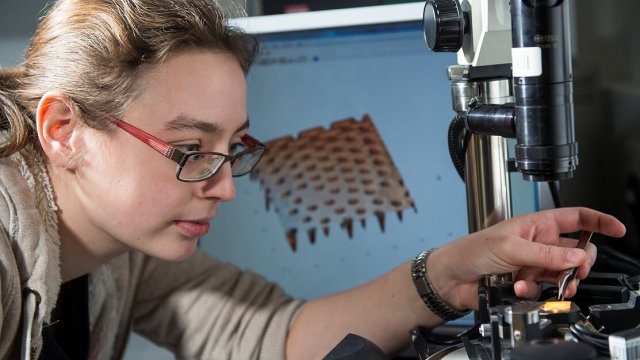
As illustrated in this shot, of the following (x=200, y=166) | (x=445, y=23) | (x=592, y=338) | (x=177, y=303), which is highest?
(x=445, y=23)

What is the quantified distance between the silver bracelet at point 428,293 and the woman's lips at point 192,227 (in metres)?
0.27

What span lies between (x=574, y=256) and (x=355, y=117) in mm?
478

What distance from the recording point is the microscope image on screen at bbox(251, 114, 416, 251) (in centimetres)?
129

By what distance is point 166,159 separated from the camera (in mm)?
1043

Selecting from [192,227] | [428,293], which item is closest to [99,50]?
[192,227]

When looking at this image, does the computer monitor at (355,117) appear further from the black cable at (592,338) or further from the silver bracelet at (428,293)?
the black cable at (592,338)

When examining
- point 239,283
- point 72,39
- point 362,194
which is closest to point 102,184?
point 72,39

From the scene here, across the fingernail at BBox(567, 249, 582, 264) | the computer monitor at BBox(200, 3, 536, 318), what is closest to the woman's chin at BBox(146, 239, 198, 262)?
the computer monitor at BBox(200, 3, 536, 318)

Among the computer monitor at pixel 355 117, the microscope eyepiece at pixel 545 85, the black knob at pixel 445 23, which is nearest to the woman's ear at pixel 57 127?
the computer monitor at pixel 355 117

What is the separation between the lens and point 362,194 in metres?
1.30

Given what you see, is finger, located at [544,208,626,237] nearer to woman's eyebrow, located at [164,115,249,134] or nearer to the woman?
the woman

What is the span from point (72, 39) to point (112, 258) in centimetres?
33

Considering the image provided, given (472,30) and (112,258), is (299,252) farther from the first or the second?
(472,30)

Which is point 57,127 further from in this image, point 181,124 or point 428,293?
point 428,293
